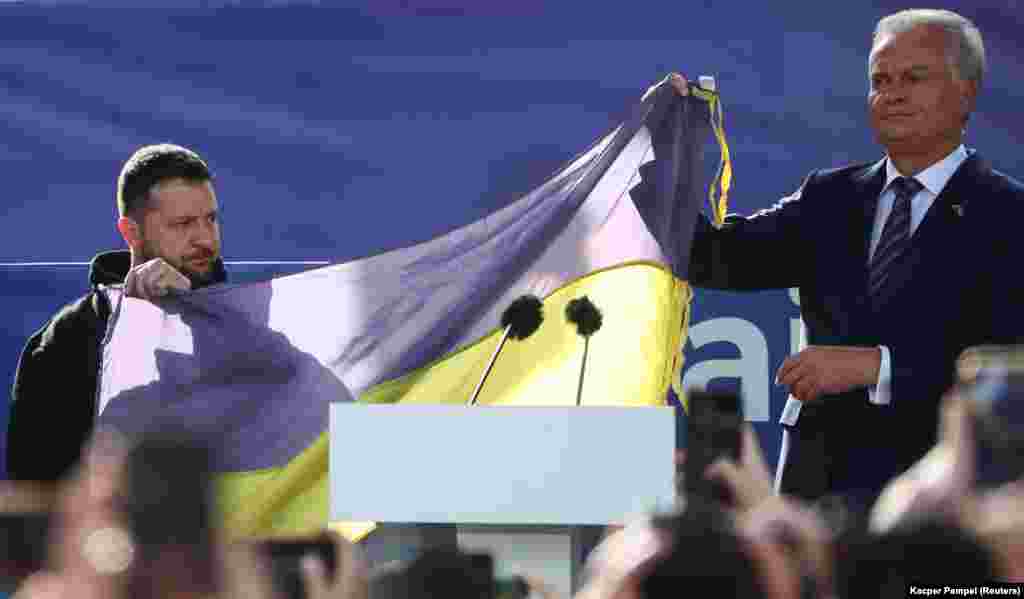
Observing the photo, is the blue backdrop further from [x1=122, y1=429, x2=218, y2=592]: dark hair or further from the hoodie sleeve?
[x1=122, y1=429, x2=218, y2=592]: dark hair

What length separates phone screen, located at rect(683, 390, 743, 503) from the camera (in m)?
1.96

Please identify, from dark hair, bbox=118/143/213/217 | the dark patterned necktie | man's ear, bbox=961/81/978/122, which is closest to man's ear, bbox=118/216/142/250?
dark hair, bbox=118/143/213/217

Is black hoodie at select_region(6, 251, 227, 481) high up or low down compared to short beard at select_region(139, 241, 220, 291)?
down

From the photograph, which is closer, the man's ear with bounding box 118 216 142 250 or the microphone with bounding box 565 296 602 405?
the microphone with bounding box 565 296 602 405

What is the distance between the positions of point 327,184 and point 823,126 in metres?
1.03

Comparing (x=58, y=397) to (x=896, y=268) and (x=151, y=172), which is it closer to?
(x=151, y=172)

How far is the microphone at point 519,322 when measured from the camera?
3.17 m

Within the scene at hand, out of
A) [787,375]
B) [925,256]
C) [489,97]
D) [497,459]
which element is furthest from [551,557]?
[489,97]

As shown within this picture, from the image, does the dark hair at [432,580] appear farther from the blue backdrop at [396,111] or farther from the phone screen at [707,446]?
the blue backdrop at [396,111]

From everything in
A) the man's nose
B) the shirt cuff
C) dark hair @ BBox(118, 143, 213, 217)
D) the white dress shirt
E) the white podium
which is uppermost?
dark hair @ BBox(118, 143, 213, 217)

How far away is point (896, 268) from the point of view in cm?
295

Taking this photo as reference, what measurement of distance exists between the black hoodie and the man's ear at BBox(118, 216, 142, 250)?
0.13 m

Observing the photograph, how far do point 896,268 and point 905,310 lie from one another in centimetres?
7

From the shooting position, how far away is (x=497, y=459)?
2777 mm
